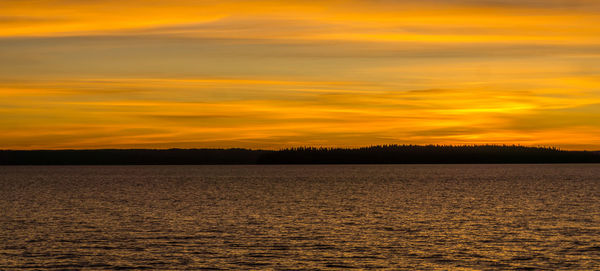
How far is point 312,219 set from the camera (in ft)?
242

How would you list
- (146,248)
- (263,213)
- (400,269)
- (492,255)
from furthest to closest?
(263,213), (146,248), (492,255), (400,269)

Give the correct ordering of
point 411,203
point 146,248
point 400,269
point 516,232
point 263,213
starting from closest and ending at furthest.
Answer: point 400,269 → point 146,248 → point 516,232 → point 263,213 → point 411,203

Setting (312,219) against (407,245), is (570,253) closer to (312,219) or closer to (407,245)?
(407,245)

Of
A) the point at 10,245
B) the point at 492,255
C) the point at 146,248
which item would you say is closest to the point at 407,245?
the point at 492,255

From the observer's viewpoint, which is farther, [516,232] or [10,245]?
[516,232]

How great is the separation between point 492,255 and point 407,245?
22.5 feet

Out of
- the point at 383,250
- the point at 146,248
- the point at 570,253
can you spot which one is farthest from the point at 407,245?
the point at 146,248

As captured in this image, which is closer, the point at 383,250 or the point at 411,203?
the point at 383,250

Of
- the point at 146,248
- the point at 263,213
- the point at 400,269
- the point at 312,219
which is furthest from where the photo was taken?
the point at 263,213

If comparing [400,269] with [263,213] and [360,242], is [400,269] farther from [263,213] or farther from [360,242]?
[263,213]

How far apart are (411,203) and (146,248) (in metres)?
55.6

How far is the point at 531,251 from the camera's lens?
49031mm

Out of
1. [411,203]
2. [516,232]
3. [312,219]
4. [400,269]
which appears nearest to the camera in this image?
[400,269]

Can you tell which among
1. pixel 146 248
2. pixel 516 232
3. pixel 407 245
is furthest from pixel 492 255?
pixel 146 248
